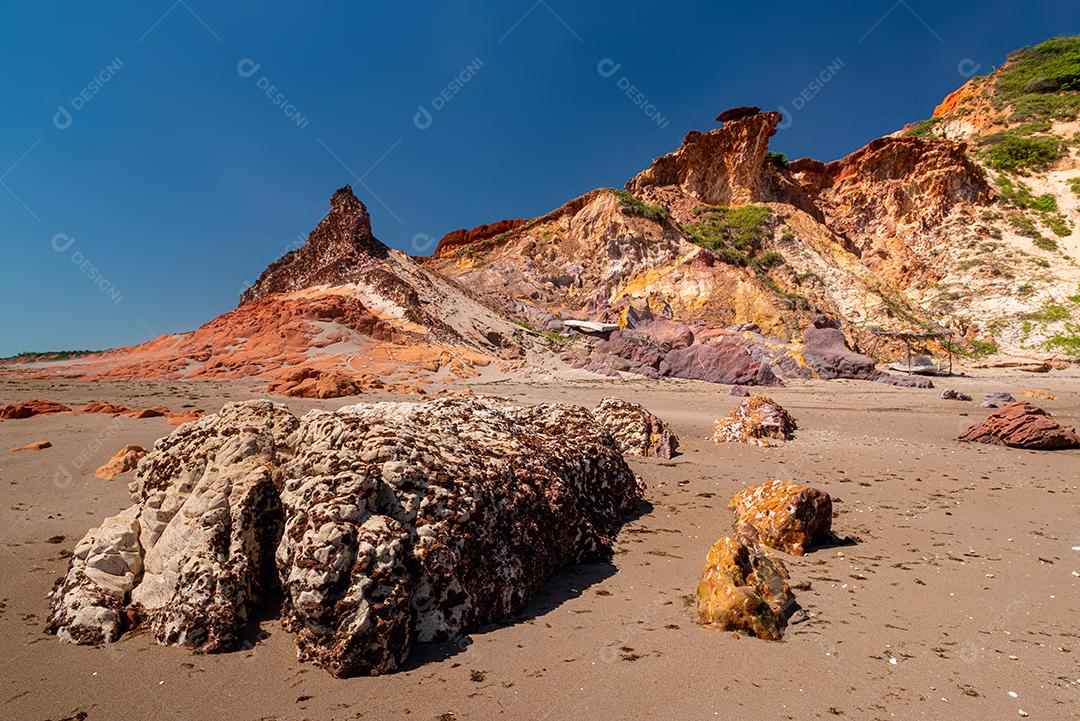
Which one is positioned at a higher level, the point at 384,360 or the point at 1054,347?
the point at 1054,347

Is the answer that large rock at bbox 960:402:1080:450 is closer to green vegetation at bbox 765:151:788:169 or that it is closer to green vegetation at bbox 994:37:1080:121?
green vegetation at bbox 765:151:788:169

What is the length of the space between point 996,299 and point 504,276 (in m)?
33.4

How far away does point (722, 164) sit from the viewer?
45656mm

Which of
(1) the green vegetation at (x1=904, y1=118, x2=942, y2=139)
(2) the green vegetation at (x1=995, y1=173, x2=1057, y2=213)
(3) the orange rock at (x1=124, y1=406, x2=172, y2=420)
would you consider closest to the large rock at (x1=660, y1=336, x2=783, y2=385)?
(3) the orange rock at (x1=124, y1=406, x2=172, y2=420)

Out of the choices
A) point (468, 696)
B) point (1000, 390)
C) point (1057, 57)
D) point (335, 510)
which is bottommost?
point (468, 696)

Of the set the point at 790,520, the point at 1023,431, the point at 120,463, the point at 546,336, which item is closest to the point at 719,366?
the point at 546,336

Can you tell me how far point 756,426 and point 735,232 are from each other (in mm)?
34979

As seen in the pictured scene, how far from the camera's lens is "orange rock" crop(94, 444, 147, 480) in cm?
617

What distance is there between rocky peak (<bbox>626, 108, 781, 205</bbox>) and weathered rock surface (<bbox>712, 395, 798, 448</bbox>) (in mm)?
39179

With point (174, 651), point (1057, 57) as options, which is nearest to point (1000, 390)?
point (174, 651)

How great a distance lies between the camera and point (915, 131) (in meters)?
55.3

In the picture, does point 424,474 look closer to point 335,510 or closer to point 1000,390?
point 335,510

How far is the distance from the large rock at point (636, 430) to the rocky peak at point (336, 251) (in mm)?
23211

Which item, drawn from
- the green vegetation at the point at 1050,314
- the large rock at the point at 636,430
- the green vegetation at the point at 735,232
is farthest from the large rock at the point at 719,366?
the green vegetation at the point at 1050,314
